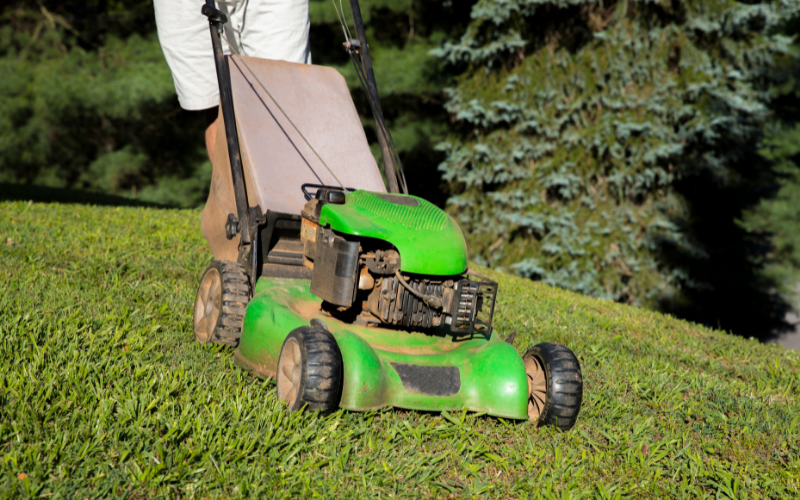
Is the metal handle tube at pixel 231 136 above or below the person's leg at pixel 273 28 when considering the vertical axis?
below

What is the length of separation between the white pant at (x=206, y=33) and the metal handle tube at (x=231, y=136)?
0.62 meters

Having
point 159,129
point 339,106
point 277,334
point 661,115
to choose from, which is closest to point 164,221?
point 339,106

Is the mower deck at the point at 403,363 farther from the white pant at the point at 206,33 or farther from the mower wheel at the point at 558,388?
the white pant at the point at 206,33

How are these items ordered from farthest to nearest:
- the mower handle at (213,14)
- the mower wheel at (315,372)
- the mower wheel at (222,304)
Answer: the mower handle at (213,14)
the mower wheel at (222,304)
the mower wheel at (315,372)

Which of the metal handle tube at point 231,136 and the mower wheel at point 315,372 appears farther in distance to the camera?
the metal handle tube at point 231,136

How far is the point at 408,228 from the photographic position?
2494 mm

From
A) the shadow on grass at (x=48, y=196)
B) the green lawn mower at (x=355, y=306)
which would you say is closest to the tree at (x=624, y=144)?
the shadow on grass at (x=48, y=196)

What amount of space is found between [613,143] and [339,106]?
4.74 metres

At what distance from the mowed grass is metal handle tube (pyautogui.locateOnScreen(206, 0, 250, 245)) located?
596 mm

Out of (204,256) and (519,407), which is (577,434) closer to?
(519,407)

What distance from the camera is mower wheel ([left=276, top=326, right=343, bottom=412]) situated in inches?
86.0

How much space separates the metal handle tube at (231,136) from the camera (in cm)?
300

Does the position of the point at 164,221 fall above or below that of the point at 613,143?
below

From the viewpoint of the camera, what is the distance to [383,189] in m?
3.53
